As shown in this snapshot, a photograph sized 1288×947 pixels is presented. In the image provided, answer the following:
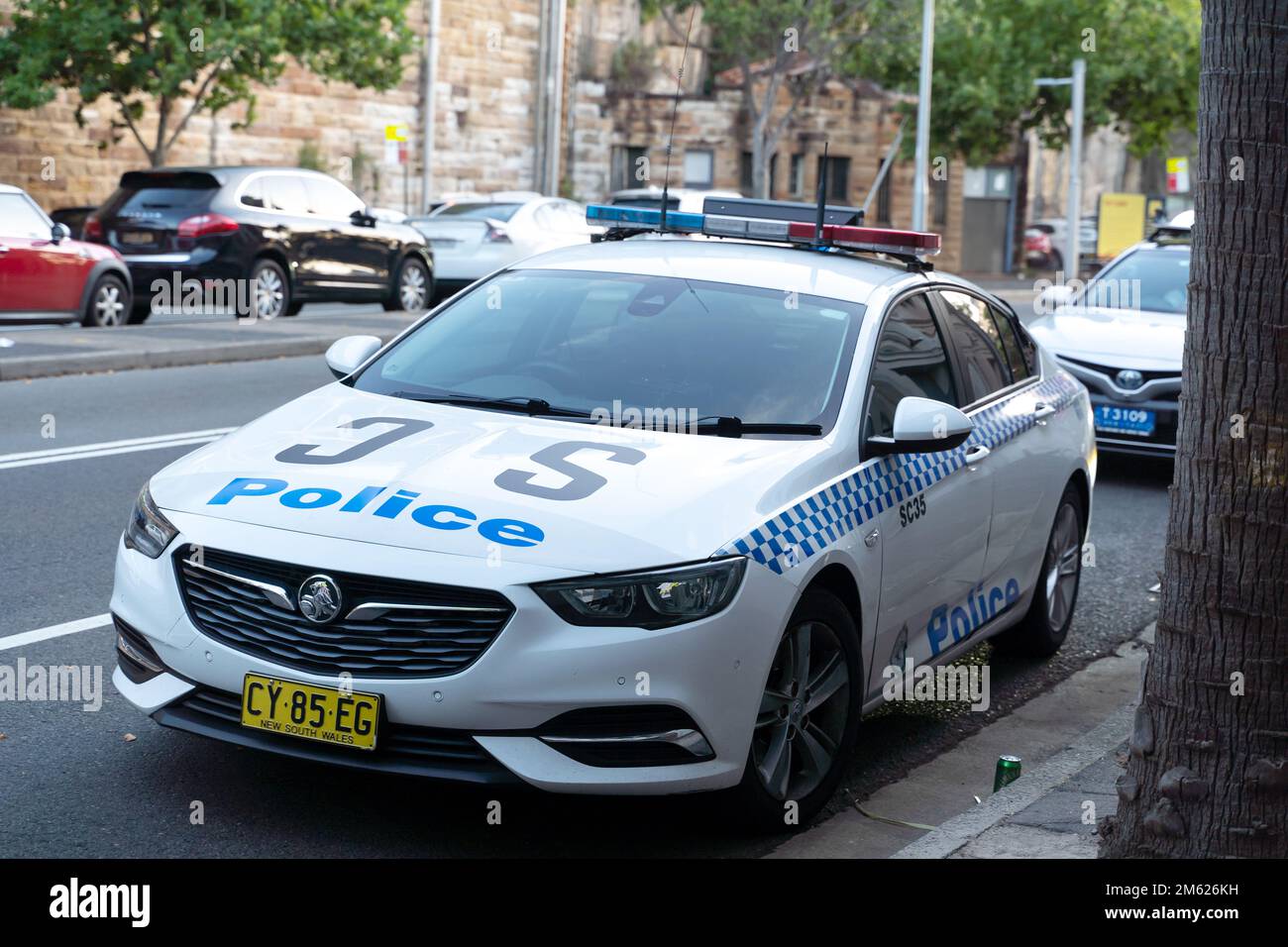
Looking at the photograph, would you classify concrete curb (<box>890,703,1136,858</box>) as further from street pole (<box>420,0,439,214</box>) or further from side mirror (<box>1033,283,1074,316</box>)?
street pole (<box>420,0,439,214</box>)

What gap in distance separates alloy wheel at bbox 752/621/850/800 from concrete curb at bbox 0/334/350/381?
1050 cm

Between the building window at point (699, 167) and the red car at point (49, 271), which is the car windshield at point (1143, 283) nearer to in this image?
the red car at point (49, 271)

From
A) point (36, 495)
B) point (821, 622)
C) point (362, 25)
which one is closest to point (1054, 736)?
point (821, 622)

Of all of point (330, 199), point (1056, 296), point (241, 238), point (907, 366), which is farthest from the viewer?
point (330, 199)

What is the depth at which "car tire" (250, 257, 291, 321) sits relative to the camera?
19375mm

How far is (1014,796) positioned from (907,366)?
1.53 meters

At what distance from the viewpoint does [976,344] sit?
6562 mm

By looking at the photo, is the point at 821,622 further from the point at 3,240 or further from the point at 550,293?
the point at 3,240

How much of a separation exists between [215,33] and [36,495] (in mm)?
17918

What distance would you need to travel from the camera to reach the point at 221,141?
32.9 meters

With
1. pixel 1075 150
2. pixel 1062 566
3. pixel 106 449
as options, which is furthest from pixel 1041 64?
pixel 1062 566

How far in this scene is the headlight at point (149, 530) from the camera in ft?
15.1

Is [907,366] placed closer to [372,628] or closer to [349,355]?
[349,355]

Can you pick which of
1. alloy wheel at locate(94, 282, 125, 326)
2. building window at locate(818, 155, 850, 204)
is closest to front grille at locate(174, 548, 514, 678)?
alloy wheel at locate(94, 282, 125, 326)
